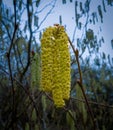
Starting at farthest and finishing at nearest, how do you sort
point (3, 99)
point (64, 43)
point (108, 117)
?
point (108, 117), point (3, 99), point (64, 43)

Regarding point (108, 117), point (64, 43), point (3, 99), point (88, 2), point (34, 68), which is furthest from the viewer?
point (108, 117)

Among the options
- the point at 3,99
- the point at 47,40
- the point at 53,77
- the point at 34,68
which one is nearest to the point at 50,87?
the point at 53,77

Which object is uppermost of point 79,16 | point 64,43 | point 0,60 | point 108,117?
point 79,16

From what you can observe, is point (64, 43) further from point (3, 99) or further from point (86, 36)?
point (3, 99)

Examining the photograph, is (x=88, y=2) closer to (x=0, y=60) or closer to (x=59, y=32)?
(x=0, y=60)

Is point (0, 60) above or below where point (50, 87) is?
above

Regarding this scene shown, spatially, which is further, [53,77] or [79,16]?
[79,16]
